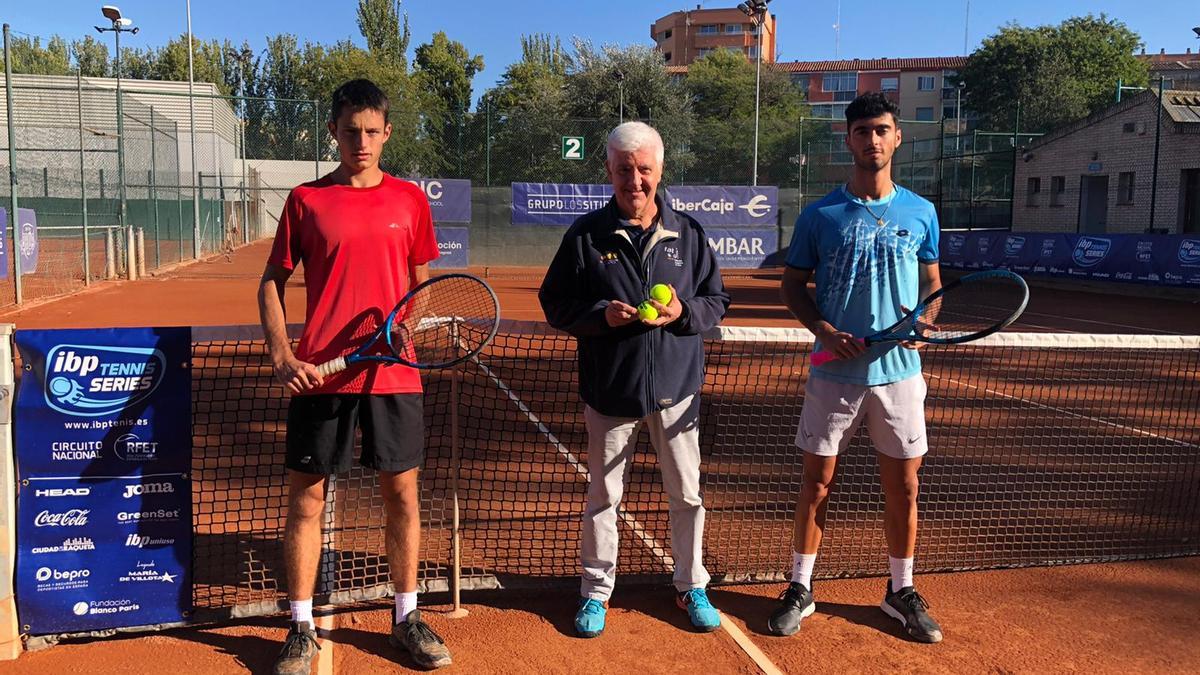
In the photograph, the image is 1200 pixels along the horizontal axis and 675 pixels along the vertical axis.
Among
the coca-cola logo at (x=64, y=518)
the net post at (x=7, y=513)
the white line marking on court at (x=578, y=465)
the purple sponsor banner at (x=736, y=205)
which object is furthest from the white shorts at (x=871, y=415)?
the purple sponsor banner at (x=736, y=205)

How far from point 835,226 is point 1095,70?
7200 centimetres

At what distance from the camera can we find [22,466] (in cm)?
335

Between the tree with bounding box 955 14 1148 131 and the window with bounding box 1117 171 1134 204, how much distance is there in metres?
35.4

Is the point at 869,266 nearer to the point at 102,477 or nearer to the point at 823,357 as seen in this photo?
the point at 823,357

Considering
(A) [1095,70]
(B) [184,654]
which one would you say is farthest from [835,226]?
(A) [1095,70]

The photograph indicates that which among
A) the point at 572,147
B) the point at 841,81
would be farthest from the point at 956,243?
the point at 841,81

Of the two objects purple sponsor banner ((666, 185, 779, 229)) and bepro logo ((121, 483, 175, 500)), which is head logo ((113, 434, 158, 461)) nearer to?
bepro logo ((121, 483, 175, 500))

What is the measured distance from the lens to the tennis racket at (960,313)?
11.2 feet

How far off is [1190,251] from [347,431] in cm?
1931

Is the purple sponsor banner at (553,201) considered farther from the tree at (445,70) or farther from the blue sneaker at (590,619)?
the tree at (445,70)

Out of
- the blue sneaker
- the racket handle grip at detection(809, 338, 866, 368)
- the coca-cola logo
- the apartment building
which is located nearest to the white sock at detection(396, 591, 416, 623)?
the blue sneaker

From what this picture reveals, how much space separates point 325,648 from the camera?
3500 millimetres

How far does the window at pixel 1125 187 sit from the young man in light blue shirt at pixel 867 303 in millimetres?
28513

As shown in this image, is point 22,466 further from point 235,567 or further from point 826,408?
point 826,408
